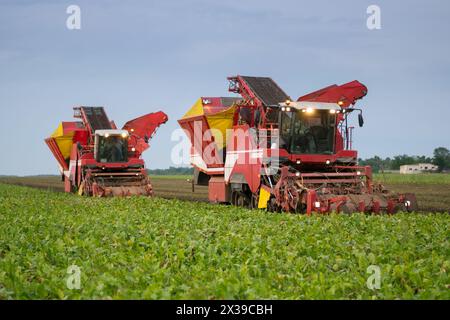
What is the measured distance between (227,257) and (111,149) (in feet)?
58.3

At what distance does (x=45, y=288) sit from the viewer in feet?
22.9

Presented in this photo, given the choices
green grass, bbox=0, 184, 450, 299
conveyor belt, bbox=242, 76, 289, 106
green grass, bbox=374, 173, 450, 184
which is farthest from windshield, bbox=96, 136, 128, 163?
green grass, bbox=374, 173, 450, 184

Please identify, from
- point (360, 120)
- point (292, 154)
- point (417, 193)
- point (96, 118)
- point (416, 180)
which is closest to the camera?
point (360, 120)

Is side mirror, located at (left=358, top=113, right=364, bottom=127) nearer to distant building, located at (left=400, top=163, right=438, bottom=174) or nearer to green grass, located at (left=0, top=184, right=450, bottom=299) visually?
green grass, located at (left=0, top=184, right=450, bottom=299)

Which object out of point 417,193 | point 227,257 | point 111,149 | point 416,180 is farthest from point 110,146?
point 416,180

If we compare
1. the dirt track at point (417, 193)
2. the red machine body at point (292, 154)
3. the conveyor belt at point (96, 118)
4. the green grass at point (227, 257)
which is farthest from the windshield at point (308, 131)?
the conveyor belt at point (96, 118)

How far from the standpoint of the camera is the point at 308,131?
669 inches

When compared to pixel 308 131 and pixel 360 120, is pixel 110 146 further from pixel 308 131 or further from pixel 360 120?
pixel 360 120

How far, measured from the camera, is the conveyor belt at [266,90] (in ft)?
60.1

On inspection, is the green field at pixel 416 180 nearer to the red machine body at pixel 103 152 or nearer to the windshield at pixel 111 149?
the red machine body at pixel 103 152

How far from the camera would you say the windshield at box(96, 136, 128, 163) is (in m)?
25.5

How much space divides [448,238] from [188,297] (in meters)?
5.81

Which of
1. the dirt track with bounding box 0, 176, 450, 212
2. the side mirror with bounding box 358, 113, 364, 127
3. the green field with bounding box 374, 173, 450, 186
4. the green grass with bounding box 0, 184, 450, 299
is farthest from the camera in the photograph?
the green field with bounding box 374, 173, 450, 186
